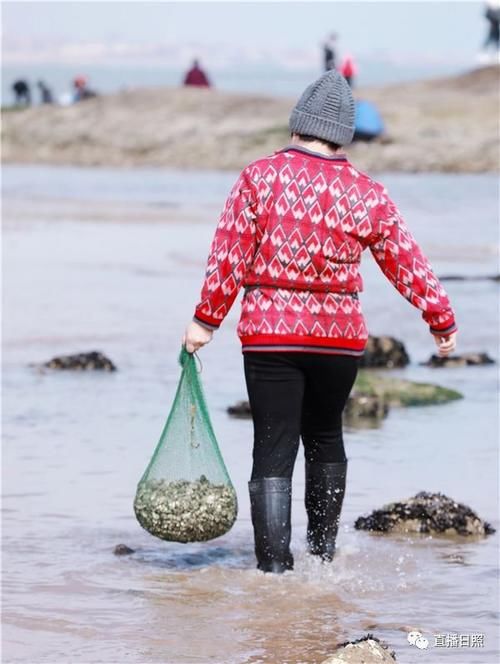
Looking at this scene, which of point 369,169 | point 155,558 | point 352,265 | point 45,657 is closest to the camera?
point 45,657

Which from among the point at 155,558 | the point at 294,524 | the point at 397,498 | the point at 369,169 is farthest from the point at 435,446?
the point at 369,169

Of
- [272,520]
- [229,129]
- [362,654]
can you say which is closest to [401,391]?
[272,520]

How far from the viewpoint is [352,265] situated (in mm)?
5930

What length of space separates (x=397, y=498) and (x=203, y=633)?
2167 mm

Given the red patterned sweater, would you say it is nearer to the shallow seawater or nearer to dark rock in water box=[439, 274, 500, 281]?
the shallow seawater

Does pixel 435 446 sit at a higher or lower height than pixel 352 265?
lower

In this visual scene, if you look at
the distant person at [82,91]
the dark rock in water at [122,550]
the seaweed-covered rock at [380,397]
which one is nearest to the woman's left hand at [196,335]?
the dark rock in water at [122,550]

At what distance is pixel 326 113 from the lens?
19.6 ft

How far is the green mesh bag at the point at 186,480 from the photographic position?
613 cm

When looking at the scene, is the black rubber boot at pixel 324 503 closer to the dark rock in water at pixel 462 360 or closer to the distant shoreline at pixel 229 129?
the dark rock in water at pixel 462 360

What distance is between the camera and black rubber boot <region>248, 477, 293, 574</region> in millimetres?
6086

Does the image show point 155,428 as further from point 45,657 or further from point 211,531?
point 45,657

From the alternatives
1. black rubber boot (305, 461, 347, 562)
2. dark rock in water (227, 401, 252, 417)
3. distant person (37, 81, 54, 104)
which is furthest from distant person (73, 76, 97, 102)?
black rubber boot (305, 461, 347, 562)

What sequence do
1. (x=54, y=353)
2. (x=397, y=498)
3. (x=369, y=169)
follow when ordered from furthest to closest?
(x=369, y=169) → (x=54, y=353) → (x=397, y=498)
